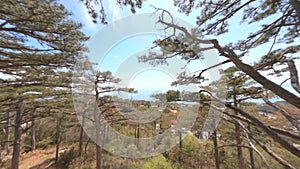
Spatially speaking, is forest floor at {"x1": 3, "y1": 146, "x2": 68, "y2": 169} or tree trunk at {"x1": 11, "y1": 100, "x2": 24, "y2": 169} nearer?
tree trunk at {"x1": 11, "y1": 100, "x2": 24, "y2": 169}

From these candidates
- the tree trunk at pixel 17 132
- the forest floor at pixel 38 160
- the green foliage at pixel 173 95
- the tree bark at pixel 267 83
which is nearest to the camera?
the tree bark at pixel 267 83

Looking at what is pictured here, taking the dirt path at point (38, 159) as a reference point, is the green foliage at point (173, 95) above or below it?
above

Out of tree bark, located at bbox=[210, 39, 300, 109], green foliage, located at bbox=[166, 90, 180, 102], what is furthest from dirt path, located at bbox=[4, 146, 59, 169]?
tree bark, located at bbox=[210, 39, 300, 109]

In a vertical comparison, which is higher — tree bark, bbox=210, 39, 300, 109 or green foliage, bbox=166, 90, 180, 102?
tree bark, bbox=210, 39, 300, 109

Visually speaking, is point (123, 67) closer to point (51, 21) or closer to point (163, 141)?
point (51, 21)

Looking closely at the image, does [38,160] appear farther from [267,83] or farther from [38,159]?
[267,83]

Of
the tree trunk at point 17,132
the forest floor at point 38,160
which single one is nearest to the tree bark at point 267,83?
the tree trunk at point 17,132

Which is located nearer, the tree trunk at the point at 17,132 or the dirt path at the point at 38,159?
the tree trunk at the point at 17,132

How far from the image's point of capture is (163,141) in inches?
342

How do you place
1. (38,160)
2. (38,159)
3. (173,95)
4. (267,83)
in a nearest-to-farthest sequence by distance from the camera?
(267,83) < (173,95) < (38,160) < (38,159)

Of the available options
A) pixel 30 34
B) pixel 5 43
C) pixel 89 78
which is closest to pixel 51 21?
pixel 30 34

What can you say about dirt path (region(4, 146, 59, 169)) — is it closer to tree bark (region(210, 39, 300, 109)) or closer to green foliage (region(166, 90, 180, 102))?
green foliage (region(166, 90, 180, 102))

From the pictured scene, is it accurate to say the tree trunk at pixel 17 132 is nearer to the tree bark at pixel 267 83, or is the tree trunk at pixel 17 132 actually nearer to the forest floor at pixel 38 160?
the forest floor at pixel 38 160

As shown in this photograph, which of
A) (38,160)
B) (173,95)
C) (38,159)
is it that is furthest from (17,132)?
(173,95)
